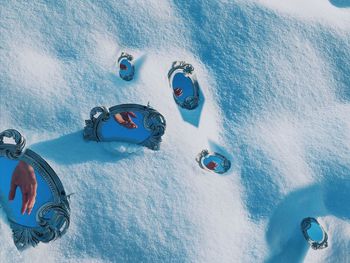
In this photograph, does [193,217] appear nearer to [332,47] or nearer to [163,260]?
[163,260]

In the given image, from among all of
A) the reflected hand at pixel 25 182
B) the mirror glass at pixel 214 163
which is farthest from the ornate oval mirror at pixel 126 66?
the reflected hand at pixel 25 182

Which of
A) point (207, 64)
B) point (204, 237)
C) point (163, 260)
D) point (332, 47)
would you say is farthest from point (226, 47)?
point (163, 260)

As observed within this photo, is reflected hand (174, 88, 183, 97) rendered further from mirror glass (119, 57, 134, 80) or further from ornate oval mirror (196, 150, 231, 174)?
ornate oval mirror (196, 150, 231, 174)

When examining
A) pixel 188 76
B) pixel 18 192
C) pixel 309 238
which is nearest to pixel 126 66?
pixel 188 76

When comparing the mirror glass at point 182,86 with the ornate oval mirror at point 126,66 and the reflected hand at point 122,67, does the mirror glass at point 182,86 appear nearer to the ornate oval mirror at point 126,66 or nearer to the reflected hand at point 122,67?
the ornate oval mirror at point 126,66

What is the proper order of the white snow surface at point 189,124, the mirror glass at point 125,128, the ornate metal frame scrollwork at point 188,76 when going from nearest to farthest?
1. the white snow surface at point 189,124
2. the mirror glass at point 125,128
3. the ornate metal frame scrollwork at point 188,76

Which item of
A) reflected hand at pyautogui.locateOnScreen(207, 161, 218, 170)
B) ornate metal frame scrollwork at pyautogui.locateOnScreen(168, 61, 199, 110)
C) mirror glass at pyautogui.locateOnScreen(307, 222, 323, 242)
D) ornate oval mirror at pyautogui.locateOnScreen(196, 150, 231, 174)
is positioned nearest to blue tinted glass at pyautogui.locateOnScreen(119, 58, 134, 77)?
ornate metal frame scrollwork at pyautogui.locateOnScreen(168, 61, 199, 110)

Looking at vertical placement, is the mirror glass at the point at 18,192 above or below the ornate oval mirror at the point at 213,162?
below
